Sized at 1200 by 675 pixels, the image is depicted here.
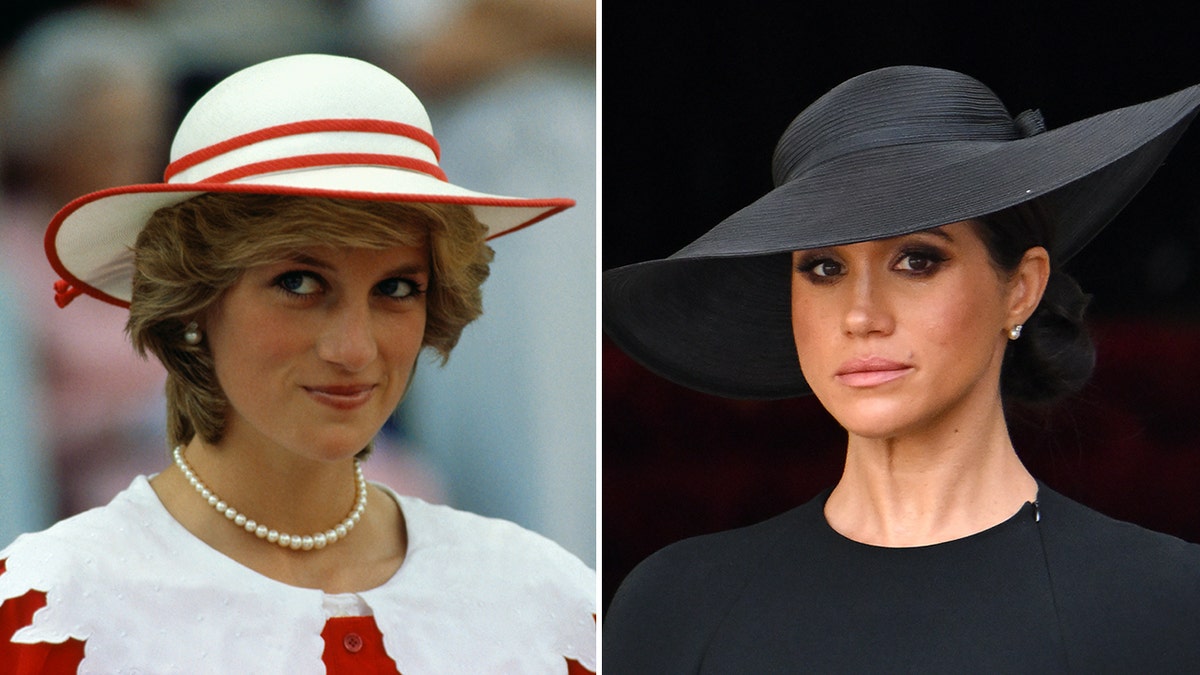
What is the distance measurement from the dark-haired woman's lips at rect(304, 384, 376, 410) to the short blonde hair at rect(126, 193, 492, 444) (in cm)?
19

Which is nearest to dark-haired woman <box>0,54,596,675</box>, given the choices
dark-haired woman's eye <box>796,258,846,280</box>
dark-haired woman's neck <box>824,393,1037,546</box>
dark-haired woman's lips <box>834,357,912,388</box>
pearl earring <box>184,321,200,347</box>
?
pearl earring <box>184,321,200,347</box>

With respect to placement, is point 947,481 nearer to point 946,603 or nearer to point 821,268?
point 946,603

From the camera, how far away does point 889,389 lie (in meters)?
2.54

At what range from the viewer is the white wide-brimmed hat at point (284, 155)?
2.65 m

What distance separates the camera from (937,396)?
8.36ft

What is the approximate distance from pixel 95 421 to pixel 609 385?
1.13 metres

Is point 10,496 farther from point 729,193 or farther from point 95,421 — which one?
point 729,193

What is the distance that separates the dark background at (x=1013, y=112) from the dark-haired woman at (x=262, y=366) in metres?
0.55

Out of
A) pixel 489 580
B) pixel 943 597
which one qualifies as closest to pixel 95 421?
pixel 489 580

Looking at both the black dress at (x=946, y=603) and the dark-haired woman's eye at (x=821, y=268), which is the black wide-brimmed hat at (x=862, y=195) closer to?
the dark-haired woman's eye at (x=821, y=268)

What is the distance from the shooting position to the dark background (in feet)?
10.7

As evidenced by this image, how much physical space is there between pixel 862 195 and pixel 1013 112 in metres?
0.84

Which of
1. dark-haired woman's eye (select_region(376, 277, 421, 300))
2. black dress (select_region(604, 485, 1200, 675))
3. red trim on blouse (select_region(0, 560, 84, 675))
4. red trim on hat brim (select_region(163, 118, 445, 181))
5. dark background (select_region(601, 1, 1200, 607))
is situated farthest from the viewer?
dark background (select_region(601, 1, 1200, 607))

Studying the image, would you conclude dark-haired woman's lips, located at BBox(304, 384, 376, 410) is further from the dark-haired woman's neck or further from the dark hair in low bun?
the dark hair in low bun
